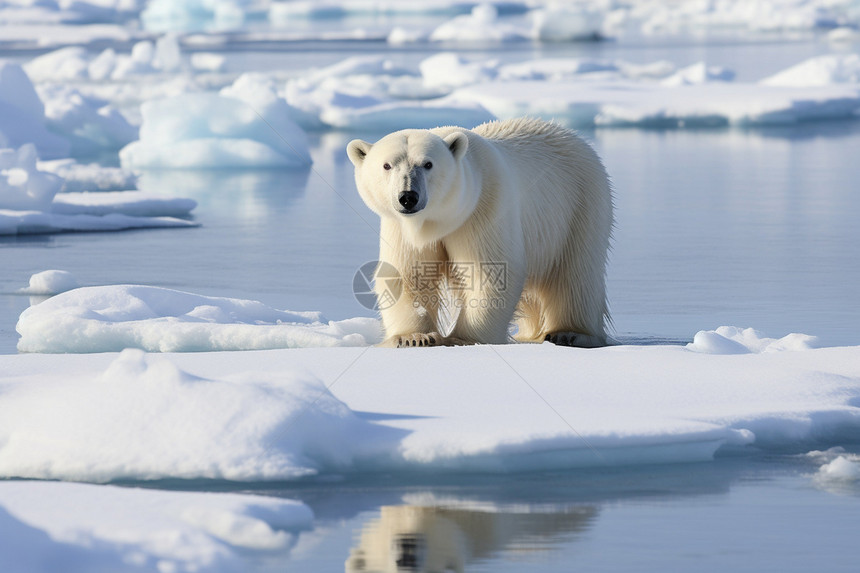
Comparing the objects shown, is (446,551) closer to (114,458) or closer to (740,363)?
(114,458)

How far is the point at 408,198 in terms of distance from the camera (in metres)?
4.39

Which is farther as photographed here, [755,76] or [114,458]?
[755,76]

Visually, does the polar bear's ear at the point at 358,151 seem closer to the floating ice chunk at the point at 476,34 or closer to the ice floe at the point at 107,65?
the ice floe at the point at 107,65

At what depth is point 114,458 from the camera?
326 centimetres

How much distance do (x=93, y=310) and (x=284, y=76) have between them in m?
17.0

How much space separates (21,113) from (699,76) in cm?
1087

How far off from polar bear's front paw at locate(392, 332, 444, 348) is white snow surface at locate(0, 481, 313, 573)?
5.83ft

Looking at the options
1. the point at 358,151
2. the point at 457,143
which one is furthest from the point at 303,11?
the point at 457,143

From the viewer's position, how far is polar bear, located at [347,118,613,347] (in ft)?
14.9

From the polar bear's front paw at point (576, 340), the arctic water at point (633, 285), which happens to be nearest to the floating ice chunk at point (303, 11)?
the arctic water at point (633, 285)

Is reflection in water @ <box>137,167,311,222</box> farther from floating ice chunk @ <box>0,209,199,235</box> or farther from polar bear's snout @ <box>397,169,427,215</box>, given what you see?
polar bear's snout @ <box>397,169,427,215</box>

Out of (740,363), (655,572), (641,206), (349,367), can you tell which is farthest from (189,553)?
(641,206)

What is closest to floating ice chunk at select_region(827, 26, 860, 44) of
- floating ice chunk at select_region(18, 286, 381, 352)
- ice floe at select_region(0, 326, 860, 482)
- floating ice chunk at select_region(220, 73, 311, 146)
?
floating ice chunk at select_region(220, 73, 311, 146)

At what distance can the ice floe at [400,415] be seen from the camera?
3.29 m
